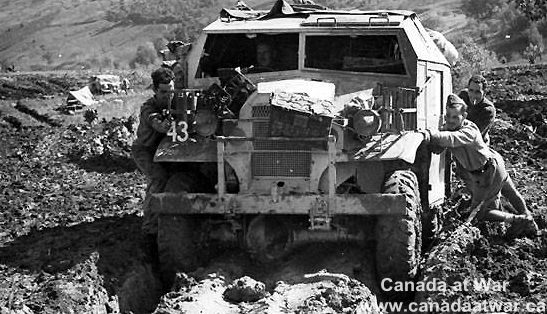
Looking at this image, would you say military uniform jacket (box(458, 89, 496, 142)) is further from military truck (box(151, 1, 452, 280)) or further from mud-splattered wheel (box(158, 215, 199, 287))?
mud-splattered wheel (box(158, 215, 199, 287))

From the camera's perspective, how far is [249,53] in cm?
1188

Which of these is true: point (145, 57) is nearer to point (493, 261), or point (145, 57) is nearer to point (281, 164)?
point (281, 164)

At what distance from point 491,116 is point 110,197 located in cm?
514

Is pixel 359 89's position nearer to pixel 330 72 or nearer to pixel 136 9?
pixel 330 72

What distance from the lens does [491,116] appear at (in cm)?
1318

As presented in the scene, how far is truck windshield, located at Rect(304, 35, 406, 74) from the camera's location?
1156 centimetres

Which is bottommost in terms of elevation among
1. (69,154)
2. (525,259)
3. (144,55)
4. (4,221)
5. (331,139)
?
(144,55)

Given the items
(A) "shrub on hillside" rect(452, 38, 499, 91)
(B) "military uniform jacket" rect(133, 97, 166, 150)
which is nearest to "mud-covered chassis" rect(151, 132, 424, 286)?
(B) "military uniform jacket" rect(133, 97, 166, 150)

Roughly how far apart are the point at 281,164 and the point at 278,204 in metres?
0.41

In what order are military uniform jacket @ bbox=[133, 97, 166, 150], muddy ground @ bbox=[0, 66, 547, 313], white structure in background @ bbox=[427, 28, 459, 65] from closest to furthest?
muddy ground @ bbox=[0, 66, 547, 313] < military uniform jacket @ bbox=[133, 97, 166, 150] < white structure in background @ bbox=[427, 28, 459, 65]

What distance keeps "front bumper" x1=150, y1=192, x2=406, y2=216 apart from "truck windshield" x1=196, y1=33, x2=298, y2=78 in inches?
73.6

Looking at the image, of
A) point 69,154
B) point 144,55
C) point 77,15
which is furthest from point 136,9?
point 69,154

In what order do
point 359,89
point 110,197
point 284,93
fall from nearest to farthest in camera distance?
point 284,93 < point 359,89 < point 110,197

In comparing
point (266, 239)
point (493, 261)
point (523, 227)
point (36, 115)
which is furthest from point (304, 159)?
point (36, 115)
